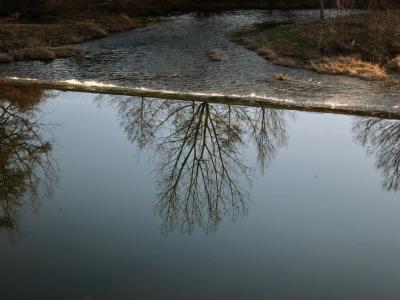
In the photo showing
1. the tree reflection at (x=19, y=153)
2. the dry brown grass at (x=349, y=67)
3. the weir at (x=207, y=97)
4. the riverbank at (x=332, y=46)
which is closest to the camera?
the tree reflection at (x=19, y=153)

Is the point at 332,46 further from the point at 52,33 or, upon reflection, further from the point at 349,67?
the point at 52,33

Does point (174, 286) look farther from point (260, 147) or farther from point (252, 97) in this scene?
point (252, 97)

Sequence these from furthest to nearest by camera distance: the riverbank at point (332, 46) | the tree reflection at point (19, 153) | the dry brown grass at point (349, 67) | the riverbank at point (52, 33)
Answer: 1. the riverbank at point (52, 33)
2. the riverbank at point (332, 46)
3. the dry brown grass at point (349, 67)
4. the tree reflection at point (19, 153)

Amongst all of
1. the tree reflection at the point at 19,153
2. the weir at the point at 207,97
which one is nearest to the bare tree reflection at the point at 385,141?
the weir at the point at 207,97

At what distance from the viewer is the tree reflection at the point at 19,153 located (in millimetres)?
10492

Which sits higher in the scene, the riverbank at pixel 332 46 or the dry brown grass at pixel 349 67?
the riverbank at pixel 332 46

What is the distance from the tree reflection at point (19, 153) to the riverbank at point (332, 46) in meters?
9.89

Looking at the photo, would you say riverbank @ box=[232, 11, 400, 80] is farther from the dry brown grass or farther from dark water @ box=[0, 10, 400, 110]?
dark water @ box=[0, 10, 400, 110]

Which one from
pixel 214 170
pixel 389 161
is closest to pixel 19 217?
pixel 214 170

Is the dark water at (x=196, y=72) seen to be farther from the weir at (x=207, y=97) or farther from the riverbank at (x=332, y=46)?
the riverbank at (x=332, y=46)

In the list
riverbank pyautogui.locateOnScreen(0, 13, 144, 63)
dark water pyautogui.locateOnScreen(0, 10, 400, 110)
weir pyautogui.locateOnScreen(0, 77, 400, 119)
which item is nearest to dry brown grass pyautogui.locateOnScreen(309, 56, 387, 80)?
dark water pyautogui.locateOnScreen(0, 10, 400, 110)

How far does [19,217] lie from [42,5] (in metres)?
20.2

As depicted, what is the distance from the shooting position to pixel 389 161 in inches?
510

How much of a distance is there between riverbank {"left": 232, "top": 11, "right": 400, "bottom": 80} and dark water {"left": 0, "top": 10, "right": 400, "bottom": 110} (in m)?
0.75
